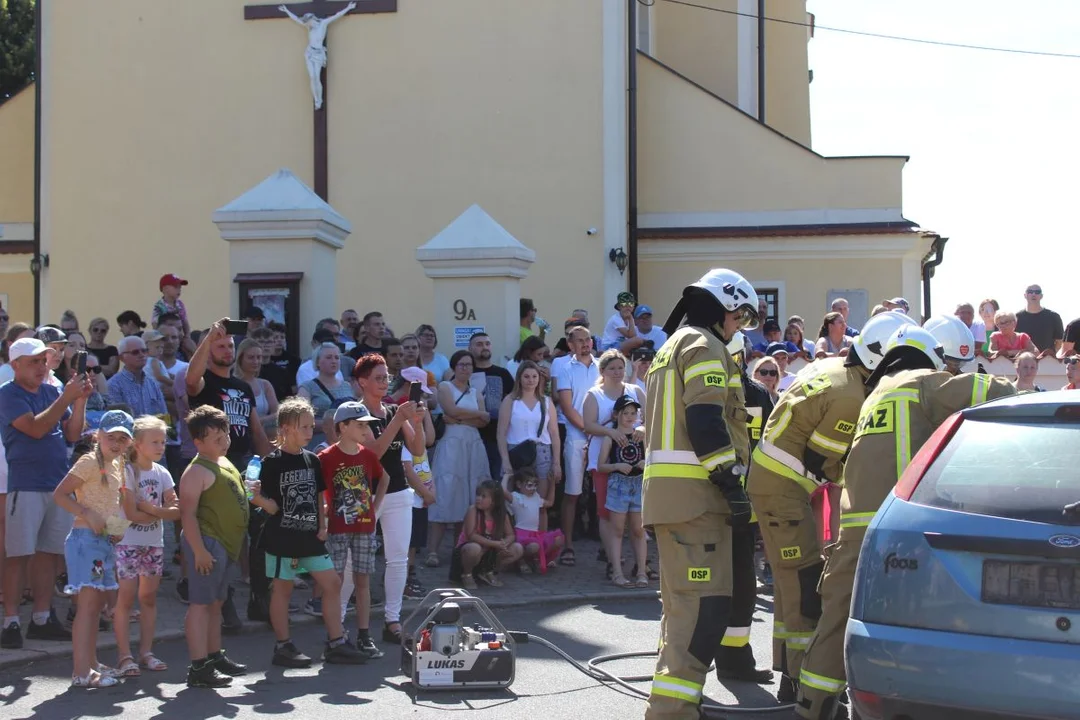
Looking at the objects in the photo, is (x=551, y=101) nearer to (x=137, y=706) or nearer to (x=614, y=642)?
(x=614, y=642)

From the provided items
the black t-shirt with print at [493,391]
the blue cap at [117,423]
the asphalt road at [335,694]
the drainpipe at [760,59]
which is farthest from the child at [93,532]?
the drainpipe at [760,59]

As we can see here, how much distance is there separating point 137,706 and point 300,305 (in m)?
6.72

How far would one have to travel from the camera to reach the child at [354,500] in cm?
825

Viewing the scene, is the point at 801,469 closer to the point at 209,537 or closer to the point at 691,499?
the point at 691,499

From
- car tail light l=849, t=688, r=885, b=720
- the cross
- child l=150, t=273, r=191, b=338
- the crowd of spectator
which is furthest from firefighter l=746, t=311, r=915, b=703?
the cross

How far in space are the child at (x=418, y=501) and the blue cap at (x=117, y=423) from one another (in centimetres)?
207

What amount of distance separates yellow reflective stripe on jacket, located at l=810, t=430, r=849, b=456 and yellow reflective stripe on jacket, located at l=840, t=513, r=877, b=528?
0.63m

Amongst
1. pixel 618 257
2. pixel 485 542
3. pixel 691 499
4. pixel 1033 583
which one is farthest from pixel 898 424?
pixel 618 257

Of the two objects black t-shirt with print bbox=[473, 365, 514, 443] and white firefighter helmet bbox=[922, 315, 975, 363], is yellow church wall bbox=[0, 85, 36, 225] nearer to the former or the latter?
black t-shirt with print bbox=[473, 365, 514, 443]

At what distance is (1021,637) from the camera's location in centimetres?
443

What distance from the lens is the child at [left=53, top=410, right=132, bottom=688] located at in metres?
7.25

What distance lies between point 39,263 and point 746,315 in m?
17.7

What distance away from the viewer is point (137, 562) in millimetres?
7613

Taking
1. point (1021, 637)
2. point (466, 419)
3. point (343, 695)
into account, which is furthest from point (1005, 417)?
point (466, 419)
